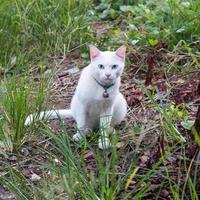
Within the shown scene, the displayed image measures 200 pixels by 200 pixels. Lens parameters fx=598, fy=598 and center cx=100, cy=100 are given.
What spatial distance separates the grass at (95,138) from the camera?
2609mm

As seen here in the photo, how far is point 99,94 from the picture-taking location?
3217mm

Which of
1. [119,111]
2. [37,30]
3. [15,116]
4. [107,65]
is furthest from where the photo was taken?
[37,30]

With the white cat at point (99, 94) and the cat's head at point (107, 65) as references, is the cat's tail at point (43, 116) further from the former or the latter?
the cat's head at point (107, 65)

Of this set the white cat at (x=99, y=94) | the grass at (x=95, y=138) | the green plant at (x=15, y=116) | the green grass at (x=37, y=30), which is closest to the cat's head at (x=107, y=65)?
the white cat at (x=99, y=94)

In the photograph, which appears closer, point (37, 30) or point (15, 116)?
point (15, 116)

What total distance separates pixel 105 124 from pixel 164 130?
40 centimetres

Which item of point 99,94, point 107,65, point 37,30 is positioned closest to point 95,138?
point 99,94

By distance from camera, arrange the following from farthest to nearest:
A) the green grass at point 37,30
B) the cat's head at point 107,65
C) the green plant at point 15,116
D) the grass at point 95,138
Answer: the green grass at point 37,30, the green plant at point 15,116, the cat's head at point 107,65, the grass at point 95,138

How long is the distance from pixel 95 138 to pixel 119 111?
0.73 ft

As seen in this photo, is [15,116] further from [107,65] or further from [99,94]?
[107,65]

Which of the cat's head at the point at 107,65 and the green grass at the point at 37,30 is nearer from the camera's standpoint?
the cat's head at the point at 107,65

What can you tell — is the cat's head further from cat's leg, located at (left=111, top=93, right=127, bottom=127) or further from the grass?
cat's leg, located at (left=111, top=93, right=127, bottom=127)

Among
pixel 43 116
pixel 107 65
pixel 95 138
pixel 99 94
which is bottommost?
pixel 95 138

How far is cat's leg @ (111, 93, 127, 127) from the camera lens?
3.43 m
